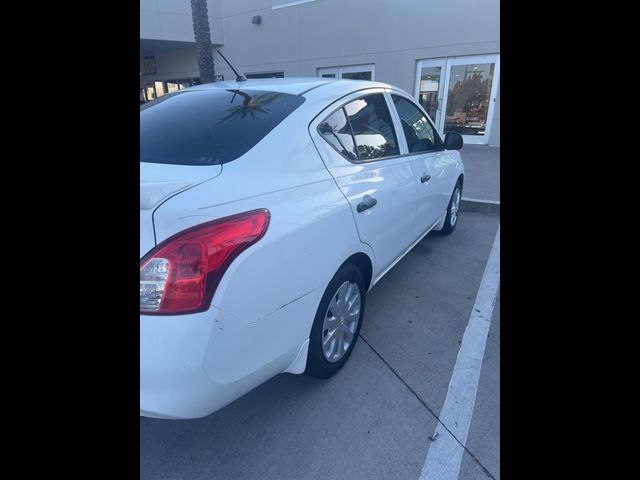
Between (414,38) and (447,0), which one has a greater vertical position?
(447,0)

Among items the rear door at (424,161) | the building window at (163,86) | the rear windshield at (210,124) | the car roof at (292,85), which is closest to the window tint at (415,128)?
the rear door at (424,161)

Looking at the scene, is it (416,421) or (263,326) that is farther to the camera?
(416,421)

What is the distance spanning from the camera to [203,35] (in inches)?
351

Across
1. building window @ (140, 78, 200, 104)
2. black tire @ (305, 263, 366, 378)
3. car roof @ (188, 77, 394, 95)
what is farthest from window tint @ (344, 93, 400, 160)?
building window @ (140, 78, 200, 104)

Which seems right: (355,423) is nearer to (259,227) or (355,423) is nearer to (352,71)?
(259,227)

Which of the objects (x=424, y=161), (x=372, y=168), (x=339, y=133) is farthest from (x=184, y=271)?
(x=424, y=161)

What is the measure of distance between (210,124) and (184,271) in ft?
3.45
